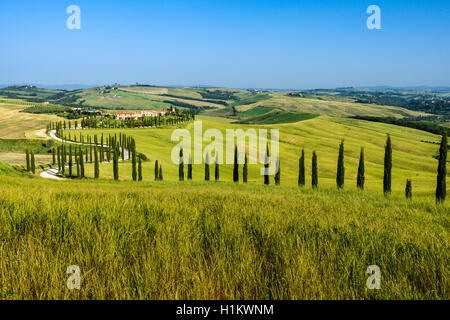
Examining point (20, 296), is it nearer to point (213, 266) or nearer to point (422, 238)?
point (213, 266)

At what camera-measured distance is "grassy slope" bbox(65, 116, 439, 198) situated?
71669 millimetres

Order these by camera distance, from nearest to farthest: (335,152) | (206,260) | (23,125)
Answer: (206,260)
(335,152)
(23,125)

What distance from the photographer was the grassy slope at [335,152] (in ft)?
235

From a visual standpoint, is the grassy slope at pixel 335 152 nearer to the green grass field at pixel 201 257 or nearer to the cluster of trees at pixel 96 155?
the cluster of trees at pixel 96 155

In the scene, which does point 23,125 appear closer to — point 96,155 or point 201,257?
point 96,155

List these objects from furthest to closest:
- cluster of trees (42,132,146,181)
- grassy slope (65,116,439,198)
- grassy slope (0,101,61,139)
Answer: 1. grassy slope (0,101,61,139)
2. grassy slope (65,116,439,198)
3. cluster of trees (42,132,146,181)

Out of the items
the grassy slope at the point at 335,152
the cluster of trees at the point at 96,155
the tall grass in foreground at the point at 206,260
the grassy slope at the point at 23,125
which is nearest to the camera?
the tall grass in foreground at the point at 206,260

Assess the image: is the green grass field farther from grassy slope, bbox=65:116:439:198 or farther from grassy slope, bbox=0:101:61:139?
grassy slope, bbox=0:101:61:139

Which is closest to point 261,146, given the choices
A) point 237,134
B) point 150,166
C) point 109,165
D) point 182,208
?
point 237,134

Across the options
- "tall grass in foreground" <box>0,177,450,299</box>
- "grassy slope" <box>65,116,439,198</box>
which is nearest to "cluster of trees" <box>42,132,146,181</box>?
"grassy slope" <box>65,116,439,198</box>

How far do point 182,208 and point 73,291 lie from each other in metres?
3.33

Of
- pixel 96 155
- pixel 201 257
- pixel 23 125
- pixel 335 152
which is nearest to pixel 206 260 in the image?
pixel 201 257

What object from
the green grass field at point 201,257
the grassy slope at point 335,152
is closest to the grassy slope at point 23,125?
the grassy slope at point 335,152

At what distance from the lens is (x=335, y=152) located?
122 meters
